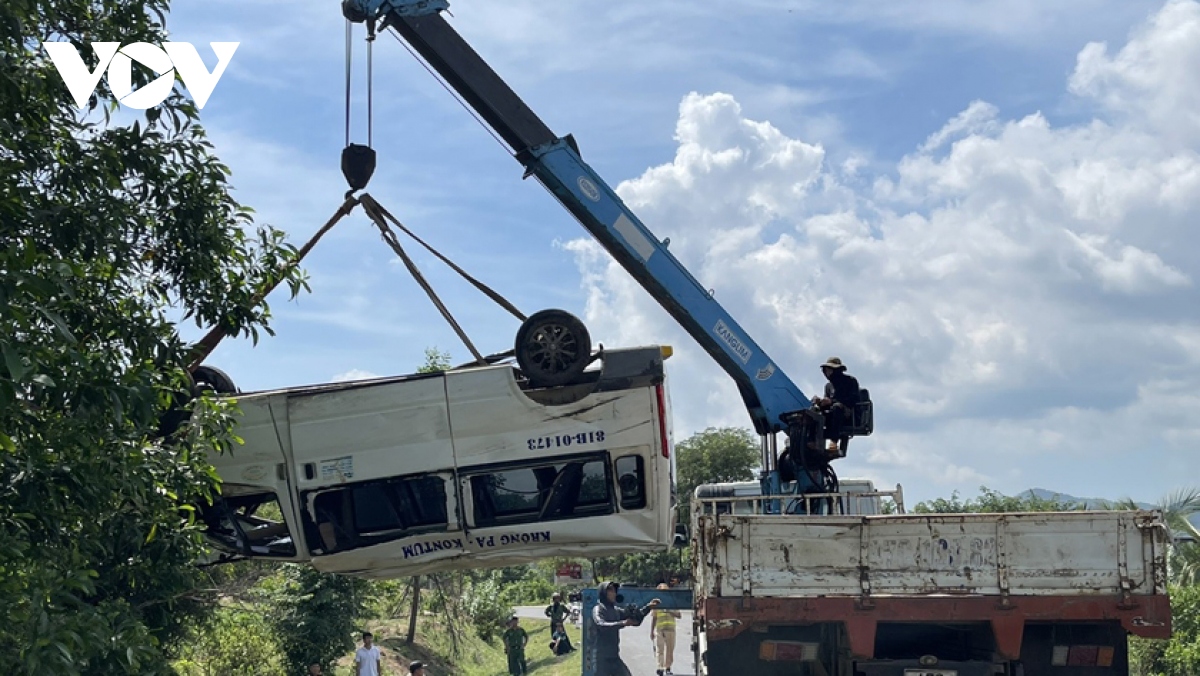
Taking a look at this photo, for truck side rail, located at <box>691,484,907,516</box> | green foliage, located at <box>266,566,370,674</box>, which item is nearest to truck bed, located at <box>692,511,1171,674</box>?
truck side rail, located at <box>691,484,907,516</box>

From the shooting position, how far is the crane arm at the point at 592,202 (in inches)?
459

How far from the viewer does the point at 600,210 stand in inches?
484

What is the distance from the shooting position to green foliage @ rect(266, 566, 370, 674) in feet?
52.0

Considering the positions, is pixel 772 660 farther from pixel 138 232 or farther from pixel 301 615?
pixel 301 615

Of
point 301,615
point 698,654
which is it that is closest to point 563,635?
point 301,615

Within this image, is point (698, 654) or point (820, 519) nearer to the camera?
point (820, 519)

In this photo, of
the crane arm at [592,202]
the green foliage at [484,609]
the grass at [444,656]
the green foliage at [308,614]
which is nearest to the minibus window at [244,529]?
the crane arm at [592,202]

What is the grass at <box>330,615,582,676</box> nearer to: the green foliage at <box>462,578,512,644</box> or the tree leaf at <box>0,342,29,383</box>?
the green foliage at <box>462,578,512,644</box>

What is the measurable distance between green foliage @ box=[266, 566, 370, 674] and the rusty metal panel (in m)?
7.91

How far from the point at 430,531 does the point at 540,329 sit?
1778 mm

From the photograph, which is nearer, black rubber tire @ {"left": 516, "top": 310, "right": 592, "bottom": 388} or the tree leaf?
the tree leaf

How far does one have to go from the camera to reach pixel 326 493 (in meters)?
9.41

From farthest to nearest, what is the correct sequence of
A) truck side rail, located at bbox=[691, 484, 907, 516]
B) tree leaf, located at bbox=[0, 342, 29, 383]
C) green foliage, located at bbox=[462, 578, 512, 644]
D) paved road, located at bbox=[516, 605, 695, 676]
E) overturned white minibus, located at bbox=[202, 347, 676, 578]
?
green foliage, located at bbox=[462, 578, 512, 644] < paved road, located at bbox=[516, 605, 695, 676] < truck side rail, located at bbox=[691, 484, 907, 516] < overturned white minibus, located at bbox=[202, 347, 676, 578] < tree leaf, located at bbox=[0, 342, 29, 383]

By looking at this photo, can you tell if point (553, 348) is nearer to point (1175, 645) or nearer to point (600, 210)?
point (600, 210)
